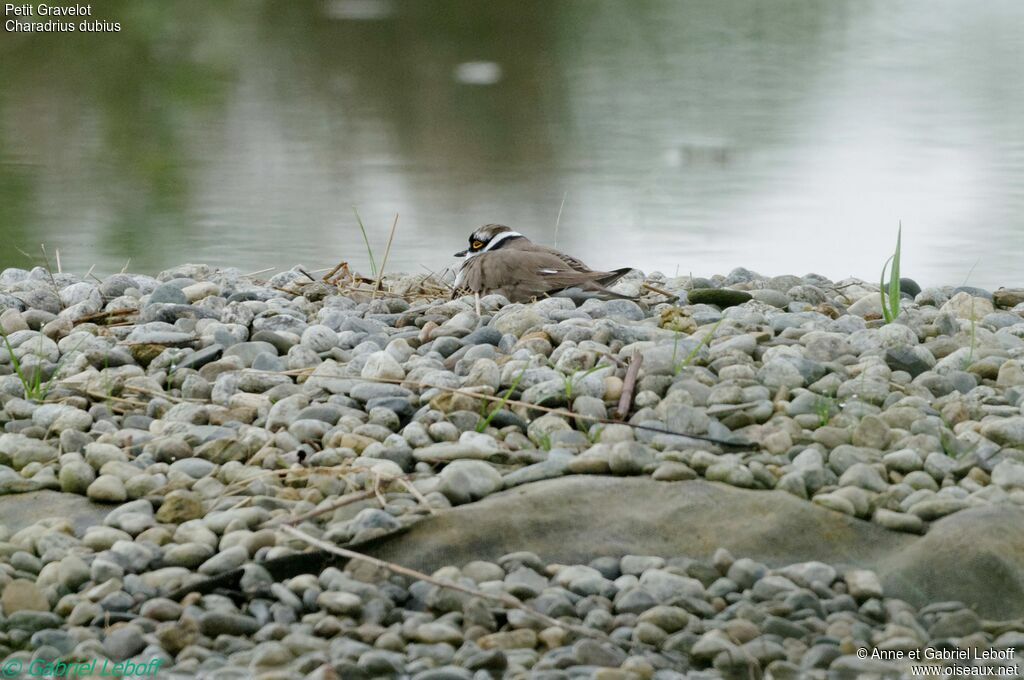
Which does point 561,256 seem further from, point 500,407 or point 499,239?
point 500,407

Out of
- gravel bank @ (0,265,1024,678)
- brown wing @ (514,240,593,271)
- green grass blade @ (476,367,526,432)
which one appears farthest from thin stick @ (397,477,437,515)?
brown wing @ (514,240,593,271)

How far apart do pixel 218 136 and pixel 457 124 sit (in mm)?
1145

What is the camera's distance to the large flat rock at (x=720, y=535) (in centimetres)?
174

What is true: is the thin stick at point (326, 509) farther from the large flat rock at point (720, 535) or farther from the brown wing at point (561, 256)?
the brown wing at point (561, 256)

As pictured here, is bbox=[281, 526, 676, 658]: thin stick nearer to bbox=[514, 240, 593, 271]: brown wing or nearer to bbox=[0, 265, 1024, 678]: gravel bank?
bbox=[0, 265, 1024, 678]: gravel bank

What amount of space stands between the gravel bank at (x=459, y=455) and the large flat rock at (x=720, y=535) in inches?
1.4

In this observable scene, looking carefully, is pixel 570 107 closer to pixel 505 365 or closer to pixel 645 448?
pixel 505 365

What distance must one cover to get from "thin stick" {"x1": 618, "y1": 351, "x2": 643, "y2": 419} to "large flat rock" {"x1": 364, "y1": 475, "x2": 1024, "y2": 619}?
266 mm

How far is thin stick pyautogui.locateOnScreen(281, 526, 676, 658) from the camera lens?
1615mm

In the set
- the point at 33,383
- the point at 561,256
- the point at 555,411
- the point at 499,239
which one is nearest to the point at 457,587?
the point at 555,411

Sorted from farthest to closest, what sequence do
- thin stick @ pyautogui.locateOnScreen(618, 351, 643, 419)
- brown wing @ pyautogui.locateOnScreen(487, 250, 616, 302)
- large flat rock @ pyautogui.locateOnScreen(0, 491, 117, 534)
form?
1. brown wing @ pyautogui.locateOnScreen(487, 250, 616, 302)
2. thin stick @ pyautogui.locateOnScreen(618, 351, 643, 419)
3. large flat rock @ pyautogui.locateOnScreen(0, 491, 117, 534)

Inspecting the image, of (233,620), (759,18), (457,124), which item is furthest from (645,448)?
(759,18)

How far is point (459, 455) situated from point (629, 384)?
14.7 inches

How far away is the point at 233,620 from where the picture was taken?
1.64 meters
